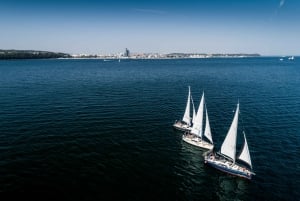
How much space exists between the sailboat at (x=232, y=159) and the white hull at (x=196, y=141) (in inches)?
179

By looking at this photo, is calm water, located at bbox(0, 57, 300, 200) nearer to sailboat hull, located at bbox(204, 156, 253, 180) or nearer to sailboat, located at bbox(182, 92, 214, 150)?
sailboat hull, located at bbox(204, 156, 253, 180)

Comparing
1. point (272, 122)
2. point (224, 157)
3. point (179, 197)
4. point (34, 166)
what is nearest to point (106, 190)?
point (179, 197)

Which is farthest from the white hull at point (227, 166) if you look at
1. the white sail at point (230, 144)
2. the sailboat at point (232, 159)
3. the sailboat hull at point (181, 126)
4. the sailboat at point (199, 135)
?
the sailboat hull at point (181, 126)

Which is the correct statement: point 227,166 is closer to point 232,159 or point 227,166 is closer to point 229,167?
point 229,167

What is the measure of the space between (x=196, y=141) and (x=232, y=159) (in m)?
11.2

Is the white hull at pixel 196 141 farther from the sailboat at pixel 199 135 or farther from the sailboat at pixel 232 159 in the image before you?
the sailboat at pixel 232 159

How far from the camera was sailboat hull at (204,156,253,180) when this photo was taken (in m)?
43.3

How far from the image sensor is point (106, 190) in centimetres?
3800

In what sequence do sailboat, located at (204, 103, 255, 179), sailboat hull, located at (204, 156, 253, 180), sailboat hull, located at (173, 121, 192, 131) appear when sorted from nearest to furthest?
sailboat hull, located at (204, 156, 253, 180)
sailboat, located at (204, 103, 255, 179)
sailboat hull, located at (173, 121, 192, 131)

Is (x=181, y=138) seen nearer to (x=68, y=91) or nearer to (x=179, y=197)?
(x=179, y=197)

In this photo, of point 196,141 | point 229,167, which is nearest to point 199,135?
point 196,141

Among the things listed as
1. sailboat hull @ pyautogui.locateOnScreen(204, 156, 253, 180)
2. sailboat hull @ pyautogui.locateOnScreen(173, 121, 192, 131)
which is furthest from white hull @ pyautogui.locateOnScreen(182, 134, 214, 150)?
sailboat hull @ pyautogui.locateOnScreen(204, 156, 253, 180)

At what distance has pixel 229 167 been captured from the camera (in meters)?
45.3

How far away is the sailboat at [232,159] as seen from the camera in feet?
144
